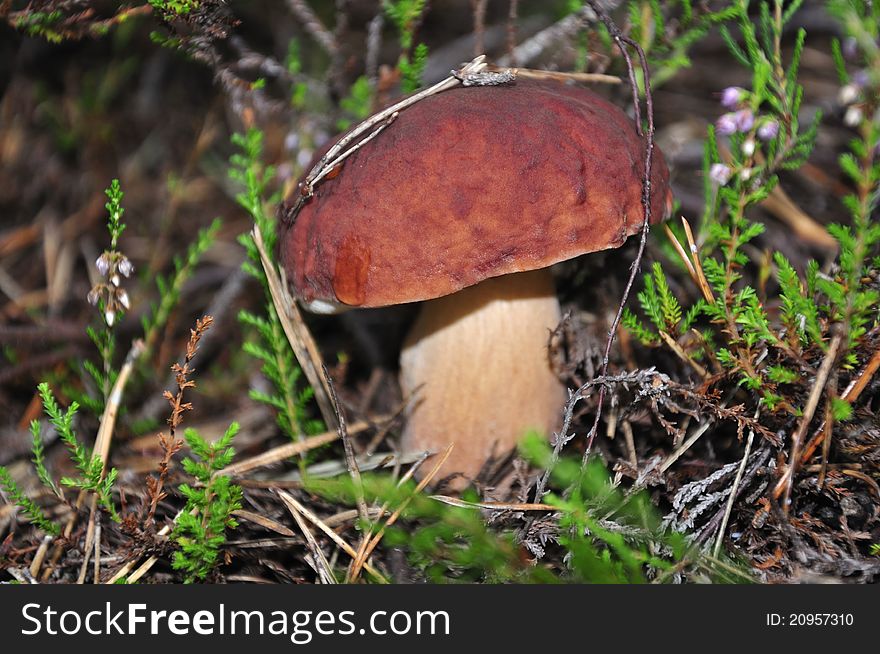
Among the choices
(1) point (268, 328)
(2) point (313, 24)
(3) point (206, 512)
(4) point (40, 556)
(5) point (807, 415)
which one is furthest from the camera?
(2) point (313, 24)

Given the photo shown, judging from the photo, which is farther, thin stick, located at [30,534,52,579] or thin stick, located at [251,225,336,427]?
thin stick, located at [251,225,336,427]

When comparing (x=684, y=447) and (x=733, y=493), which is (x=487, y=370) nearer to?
(x=684, y=447)

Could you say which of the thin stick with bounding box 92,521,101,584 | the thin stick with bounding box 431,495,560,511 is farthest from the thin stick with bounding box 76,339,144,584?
the thin stick with bounding box 431,495,560,511

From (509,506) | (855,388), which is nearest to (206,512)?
(509,506)

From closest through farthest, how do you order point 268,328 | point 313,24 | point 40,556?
point 40,556 < point 268,328 < point 313,24

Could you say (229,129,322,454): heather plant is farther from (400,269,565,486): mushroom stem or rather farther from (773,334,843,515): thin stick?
(773,334,843,515): thin stick

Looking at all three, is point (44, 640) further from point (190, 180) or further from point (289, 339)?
point (190, 180)

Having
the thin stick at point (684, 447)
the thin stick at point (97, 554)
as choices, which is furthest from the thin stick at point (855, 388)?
the thin stick at point (97, 554)
